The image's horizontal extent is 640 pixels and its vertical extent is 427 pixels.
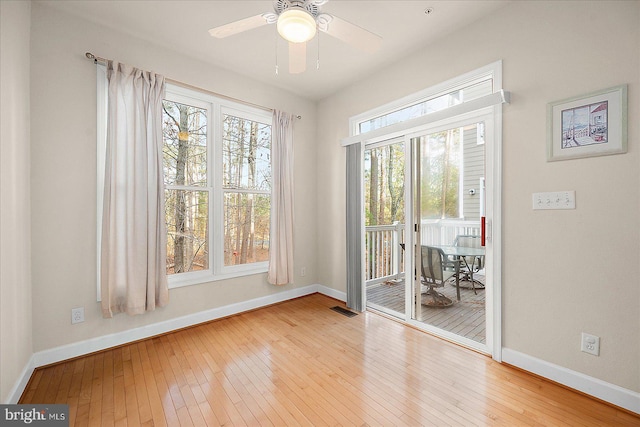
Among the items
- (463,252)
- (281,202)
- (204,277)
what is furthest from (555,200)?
(204,277)

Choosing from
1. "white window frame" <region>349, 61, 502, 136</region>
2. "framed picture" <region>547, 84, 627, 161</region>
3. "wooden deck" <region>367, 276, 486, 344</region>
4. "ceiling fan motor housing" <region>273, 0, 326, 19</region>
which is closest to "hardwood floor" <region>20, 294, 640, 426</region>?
"wooden deck" <region>367, 276, 486, 344</region>

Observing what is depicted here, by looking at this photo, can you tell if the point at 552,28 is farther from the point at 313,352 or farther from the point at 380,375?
the point at 313,352

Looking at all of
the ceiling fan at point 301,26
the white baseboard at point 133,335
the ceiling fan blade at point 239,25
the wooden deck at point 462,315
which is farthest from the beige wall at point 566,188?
the white baseboard at point 133,335

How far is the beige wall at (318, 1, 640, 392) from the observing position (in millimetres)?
1674

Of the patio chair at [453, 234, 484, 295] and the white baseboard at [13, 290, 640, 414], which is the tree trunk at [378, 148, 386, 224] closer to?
the patio chair at [453, 234, 484, 295]

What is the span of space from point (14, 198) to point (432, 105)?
3.45m

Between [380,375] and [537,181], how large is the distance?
1878 mm

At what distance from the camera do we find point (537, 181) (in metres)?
2.02

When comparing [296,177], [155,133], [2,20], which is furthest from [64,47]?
[296,177]

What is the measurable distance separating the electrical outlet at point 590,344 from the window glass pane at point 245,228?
307 cm

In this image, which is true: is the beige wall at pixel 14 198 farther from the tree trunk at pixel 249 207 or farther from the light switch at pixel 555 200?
the light switch at pixel 555 200

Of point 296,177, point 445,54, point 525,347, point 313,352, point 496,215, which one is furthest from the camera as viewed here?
point 296,177

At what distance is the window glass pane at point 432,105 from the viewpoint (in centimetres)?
242

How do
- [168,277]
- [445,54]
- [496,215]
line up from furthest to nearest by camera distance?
[168,277]
[445,54]
[496,215]
